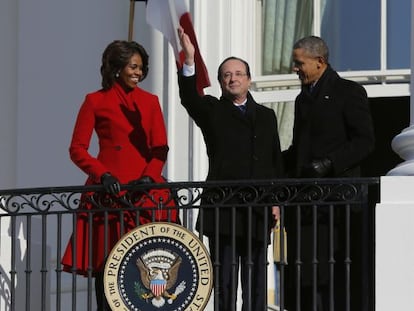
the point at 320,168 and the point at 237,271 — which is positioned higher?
the point at 320,168

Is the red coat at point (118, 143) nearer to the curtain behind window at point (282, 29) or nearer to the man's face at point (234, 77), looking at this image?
the man's face at point (234, 77)

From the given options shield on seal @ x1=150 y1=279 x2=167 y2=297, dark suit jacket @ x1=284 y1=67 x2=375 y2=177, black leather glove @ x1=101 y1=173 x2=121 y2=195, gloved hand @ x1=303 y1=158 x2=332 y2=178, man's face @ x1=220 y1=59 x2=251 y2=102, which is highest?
man's face @ x1=220 y1=59 x2=251 y2=102

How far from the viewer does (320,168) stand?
13.4 metres

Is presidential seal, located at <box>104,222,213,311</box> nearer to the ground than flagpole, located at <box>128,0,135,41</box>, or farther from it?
nearer to the ground

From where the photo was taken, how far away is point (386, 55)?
50.4 feet

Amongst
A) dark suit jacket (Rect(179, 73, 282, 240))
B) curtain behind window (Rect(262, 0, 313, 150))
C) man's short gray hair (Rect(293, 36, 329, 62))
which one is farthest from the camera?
curtain behind window (Rect(262, 0, 313, 150))

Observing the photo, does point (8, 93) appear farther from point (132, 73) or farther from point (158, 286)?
point (158, 286)

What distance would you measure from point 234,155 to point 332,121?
626 mm

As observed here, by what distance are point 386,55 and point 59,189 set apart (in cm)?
285

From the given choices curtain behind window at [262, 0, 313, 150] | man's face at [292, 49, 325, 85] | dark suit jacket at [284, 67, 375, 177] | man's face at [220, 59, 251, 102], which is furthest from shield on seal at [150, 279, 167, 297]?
curtain behind window at [262, 0, 313, 150]

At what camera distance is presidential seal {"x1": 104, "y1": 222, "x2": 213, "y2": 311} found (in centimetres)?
1345

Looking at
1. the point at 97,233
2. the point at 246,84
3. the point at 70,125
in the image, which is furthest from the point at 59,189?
the point at 70,125

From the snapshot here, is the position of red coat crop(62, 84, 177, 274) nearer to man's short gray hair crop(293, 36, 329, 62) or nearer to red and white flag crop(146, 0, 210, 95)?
red and white flag crop(146, 0, 210, 95)

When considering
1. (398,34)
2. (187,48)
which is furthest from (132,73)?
(398,34)
